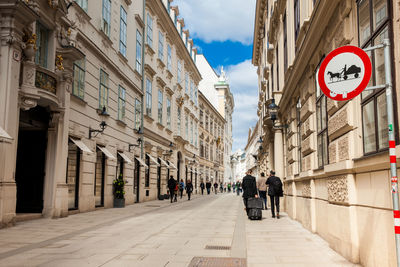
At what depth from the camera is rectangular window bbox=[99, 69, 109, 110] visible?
744 inches

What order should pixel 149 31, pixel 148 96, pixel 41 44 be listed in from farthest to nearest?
1. pixel 149 31
2. pixel 148 96
3. pixel 41 44

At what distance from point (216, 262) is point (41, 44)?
1042cm

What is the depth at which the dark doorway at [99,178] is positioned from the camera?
18719mm

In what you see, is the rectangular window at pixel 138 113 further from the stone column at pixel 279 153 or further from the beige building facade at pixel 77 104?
the stone column at pixel 279 153

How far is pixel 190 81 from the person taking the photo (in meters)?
44.0

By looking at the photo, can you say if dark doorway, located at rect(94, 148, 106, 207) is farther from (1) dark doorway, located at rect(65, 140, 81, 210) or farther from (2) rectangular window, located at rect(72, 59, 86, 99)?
(2) rectangular window, located at rect(72, 59, 86, 99)

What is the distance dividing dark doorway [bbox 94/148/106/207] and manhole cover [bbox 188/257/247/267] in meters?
12.5

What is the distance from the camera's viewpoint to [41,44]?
13.8 metres

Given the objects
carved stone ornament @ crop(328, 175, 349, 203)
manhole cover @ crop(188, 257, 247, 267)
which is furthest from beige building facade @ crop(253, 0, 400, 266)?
manhole cover @ crop(188, 257, 247, 267)

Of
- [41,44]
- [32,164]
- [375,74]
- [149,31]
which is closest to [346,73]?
[375,74]

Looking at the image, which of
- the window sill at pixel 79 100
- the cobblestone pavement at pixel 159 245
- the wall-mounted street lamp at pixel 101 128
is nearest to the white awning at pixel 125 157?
the wall-mounted street lamp at pixel 101 128

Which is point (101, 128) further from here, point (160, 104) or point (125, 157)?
point (160, 104)

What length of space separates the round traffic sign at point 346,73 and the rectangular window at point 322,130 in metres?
4.32

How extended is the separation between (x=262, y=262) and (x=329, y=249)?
189 cm
